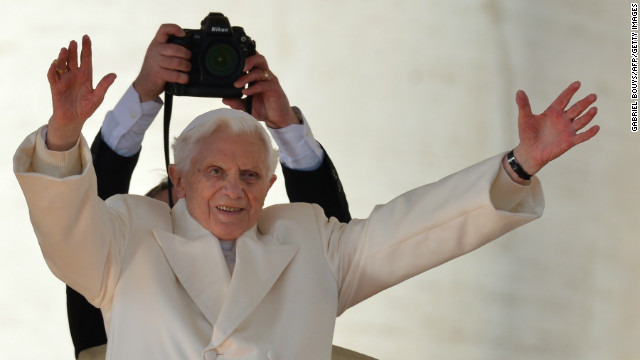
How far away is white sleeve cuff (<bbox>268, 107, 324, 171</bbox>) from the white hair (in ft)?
1.45

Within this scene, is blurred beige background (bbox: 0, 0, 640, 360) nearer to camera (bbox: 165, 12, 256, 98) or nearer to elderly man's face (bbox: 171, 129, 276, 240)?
camera (bbox: 165, 12, 256, 98)

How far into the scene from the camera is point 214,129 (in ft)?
9.34

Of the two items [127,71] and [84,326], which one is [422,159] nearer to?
[127,71]

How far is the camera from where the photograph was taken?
3.04m

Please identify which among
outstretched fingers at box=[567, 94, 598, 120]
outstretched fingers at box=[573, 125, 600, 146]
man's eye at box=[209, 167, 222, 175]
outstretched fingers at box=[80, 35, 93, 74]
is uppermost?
outstretched fingers at box=[567, 94, 598, 120]

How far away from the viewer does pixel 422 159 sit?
4.90 metres

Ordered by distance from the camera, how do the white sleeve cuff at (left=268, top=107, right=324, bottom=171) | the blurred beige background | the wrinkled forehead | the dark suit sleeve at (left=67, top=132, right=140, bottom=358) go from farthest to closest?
the blurred beige background, the white sleeve cuff at (left=268, top=107, right=324, bottom=171), the dark suit sleeve at (left=67, top=132, right=140, bottom=358), the wrinkled forehead

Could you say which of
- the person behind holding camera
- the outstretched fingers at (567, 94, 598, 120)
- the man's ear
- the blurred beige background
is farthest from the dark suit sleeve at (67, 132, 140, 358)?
the blurred beige background

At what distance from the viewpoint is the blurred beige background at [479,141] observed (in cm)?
483

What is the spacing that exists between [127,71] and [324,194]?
1.51 meters

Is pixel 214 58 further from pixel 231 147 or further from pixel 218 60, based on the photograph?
pixel 231 147

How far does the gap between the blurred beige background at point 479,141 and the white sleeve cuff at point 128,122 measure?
5.07 feet

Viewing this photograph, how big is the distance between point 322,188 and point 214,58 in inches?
22.4

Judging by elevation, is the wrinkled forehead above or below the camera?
below
